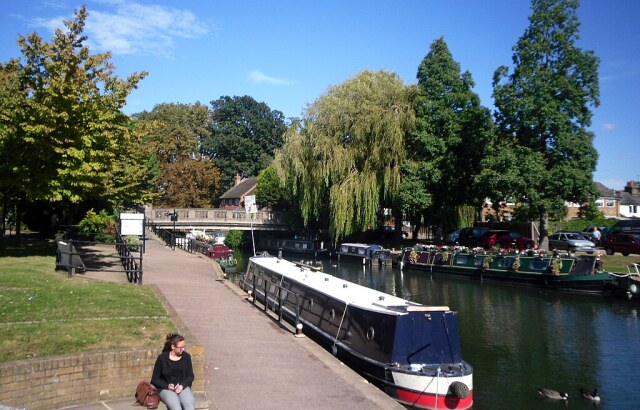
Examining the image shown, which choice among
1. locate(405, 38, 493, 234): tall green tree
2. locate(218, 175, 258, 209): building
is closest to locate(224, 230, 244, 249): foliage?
locate(218, 175, 258, 209): building

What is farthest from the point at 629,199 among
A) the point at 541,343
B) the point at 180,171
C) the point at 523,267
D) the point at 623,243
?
the point at 541,343

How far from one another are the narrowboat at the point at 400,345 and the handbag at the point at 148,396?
6.13m

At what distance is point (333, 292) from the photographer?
16.9 meters

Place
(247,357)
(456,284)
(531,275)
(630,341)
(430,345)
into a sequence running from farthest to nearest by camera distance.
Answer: (456,284)
(531,275)
(630,341)
(430,345)
(247,357)

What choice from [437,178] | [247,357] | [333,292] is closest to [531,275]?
[437,178]

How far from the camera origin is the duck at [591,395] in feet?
45.3

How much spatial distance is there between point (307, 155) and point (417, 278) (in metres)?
15.3

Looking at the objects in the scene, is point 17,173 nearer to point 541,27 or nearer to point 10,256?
point 10,256

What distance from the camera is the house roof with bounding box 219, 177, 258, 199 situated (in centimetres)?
8219

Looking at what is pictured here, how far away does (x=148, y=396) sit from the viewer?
27.3ft

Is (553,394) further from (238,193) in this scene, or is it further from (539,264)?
(238,193)

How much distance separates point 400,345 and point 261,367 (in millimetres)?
3453

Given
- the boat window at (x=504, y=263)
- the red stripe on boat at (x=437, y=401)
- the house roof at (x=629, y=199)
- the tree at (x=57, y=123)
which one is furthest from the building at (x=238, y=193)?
the red stripe on boat at (x=437, y=401)

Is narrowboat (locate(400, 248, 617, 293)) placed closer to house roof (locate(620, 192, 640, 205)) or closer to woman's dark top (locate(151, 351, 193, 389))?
woman's dark top (locate(151, 351, 193, 389))
